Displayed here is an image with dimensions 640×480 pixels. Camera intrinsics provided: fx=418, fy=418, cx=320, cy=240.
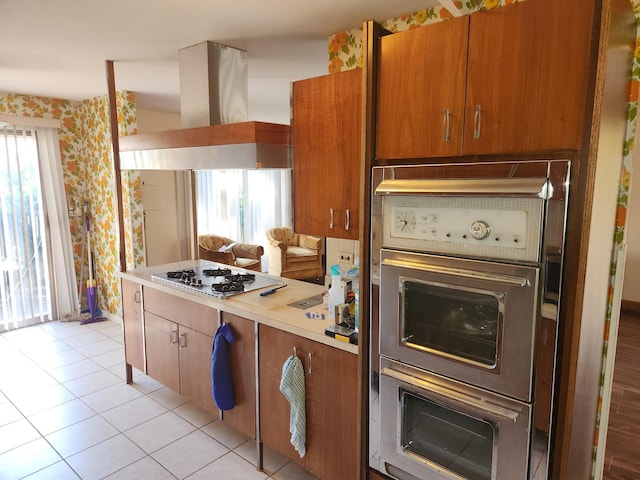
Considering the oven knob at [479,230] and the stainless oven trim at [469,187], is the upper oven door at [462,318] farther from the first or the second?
the stainless oven trim at [469,187]

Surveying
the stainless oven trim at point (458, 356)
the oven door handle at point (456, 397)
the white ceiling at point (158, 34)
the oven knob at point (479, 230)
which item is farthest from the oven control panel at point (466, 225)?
the white ceiling at point (158, 34)

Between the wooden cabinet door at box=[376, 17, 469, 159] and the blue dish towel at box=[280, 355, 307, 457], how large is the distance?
1.07 metres

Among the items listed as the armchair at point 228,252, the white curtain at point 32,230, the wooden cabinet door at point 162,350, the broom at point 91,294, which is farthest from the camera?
the armchair at point 228,252

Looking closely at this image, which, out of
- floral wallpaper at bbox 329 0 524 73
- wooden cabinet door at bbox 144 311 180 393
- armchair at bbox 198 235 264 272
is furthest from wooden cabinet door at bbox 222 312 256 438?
armchair at bbox 198 235 264 272

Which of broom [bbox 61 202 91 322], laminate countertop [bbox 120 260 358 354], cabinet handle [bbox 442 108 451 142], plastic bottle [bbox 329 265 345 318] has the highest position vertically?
cabinet handle [bbox 442 108 451 142]

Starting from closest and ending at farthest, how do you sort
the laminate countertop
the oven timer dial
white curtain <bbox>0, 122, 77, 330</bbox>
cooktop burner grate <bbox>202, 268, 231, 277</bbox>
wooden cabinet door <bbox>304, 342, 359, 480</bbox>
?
the oven timer dial
wooden cabinet door <bbox>304, 342, 359, 480</bbox>
the laminate countertop
cooktop burner grate <bbox>202, 268, 231, 277</bbox>
white curtain <bbox>0, 122, 77, 330</bbox>

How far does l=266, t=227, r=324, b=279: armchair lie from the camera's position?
249 inches

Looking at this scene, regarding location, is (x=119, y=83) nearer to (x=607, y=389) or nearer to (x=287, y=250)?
(x=287, y=250)

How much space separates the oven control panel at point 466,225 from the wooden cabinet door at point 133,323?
7.30 feet

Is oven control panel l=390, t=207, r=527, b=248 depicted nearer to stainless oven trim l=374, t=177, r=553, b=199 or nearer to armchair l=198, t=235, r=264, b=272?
stainless oven trim l=374, t=177, r=553, b=199

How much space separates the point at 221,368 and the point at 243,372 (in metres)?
0.13

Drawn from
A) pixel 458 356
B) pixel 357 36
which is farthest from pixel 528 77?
pixel 357 36

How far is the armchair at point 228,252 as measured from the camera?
19.0ft

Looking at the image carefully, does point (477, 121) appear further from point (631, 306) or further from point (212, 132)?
point (631, 306)
